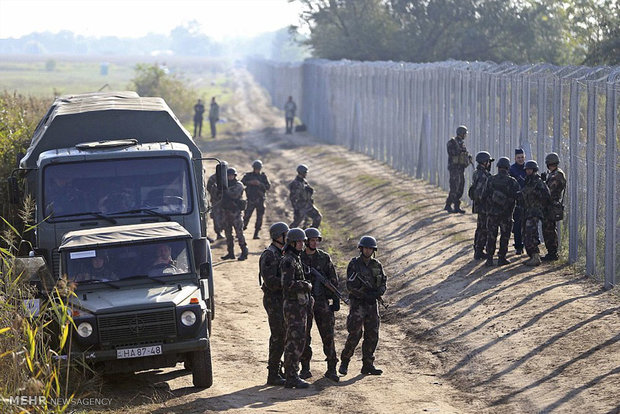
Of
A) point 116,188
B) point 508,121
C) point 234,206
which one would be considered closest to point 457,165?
point 508,121

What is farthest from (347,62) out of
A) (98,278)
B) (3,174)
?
(98,278)

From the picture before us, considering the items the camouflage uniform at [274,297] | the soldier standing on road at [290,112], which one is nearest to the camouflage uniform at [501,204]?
the camouflage uniform at [274,297]

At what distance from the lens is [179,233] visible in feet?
38.4

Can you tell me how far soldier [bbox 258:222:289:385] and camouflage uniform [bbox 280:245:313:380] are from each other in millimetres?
152

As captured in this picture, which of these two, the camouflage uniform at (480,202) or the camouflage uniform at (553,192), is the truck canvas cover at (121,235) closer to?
the camouflage uniform at (480,202)

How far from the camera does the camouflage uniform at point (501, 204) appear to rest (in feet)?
53.9

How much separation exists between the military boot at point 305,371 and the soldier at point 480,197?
577cm

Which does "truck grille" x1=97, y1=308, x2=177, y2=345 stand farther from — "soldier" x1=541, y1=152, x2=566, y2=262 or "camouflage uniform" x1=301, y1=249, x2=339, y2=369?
"soldier" x1=541, y1=152, x2=566, y2=262

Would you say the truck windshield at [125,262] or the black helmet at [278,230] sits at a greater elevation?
the black helmet at [278,230]

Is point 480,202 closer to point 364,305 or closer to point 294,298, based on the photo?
point 364,305

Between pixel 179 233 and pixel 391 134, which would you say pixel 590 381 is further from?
pixel 391 134

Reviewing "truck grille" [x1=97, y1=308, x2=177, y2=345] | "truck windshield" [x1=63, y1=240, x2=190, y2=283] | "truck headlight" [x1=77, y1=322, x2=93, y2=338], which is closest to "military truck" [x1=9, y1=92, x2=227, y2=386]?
"truck windshield" [x1=63, y1=240, x2=190, y2=283]

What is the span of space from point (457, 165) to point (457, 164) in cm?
5

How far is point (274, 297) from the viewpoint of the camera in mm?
11672
